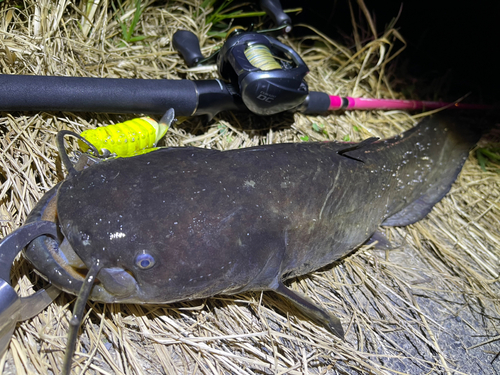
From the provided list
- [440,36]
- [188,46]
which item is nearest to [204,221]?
[188,46]

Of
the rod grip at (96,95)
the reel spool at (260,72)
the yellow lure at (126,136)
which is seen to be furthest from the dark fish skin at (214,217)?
the rod grip at (96,95)

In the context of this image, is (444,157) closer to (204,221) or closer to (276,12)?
(276,12)

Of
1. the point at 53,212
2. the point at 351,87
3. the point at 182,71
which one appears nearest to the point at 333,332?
the point at 53,212

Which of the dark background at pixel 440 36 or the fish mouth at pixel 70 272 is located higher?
the dark background at pixel 440 36

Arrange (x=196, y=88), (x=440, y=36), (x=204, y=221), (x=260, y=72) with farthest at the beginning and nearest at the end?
1. (x=440, y=36)
2. (x=196, y=88)
3. (x=260, y=72)
4. (x=204, y=221)

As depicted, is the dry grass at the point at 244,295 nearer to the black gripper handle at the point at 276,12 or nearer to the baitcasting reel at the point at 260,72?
the baitcasting reel at the point at 260,72

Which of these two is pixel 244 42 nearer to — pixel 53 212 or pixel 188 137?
pixel 188 137
